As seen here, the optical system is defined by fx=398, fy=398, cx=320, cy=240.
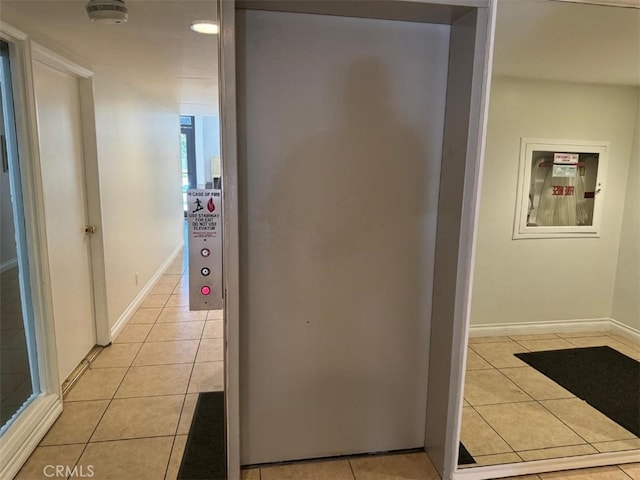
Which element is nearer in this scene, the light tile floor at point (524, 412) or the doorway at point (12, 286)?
the doorway at point (12, 286)

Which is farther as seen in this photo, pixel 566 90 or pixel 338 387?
pixel 566 90

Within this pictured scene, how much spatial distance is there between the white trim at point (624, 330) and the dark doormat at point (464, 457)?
1.48 metres

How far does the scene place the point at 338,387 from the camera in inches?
72.7

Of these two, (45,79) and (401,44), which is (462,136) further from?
(45,79)

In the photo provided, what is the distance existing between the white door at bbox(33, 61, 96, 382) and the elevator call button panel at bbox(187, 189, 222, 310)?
44.5 inches

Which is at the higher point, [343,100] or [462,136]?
[343,100]

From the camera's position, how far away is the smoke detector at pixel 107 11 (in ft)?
5.72

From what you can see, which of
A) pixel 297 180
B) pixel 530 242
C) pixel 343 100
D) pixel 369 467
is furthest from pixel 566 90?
pixel 369 467

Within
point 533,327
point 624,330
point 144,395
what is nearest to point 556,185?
point 533,327

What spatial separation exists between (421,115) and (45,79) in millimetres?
1977

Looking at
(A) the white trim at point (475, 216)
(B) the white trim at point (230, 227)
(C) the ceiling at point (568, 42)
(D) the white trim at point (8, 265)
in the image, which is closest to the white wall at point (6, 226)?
(D) the white trim at point (8, 265)

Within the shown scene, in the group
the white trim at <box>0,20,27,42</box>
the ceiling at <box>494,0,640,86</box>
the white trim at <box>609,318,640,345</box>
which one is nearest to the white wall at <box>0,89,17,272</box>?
the white trim at <box>0,20,27,42</box>

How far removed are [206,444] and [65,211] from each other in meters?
1.55

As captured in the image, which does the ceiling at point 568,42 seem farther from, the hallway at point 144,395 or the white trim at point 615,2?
the hallway at point 144,395
